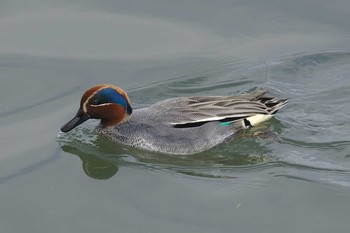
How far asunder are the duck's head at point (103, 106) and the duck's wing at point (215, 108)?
0.44m

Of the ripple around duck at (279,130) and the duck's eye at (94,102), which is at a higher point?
the duck's eye at (94,102)

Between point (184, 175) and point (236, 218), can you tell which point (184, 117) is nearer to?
point (184, 175)

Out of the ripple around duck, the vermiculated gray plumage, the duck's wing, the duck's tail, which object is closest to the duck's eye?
the vermiculated gray plumage

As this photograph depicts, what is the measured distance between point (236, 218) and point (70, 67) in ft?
14.3

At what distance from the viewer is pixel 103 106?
10742 millimetres

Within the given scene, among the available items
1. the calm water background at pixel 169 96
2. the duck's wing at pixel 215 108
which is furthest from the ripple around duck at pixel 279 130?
the duck's wing at pixel 215 108

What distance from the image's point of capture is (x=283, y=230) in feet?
28.5

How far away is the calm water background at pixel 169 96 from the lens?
9.14 metres

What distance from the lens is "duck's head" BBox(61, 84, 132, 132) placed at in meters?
10.6

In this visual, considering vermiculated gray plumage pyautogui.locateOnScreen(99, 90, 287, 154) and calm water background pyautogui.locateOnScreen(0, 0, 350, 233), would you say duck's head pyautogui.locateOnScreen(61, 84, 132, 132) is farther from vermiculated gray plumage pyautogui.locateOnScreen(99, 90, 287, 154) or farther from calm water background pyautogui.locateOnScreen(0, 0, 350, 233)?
calm water background pyautogui.locateOnScreen(0, 0, 350, 233)

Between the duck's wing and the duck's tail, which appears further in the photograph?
the duck's tail

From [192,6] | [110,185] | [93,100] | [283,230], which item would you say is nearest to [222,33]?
[192,6]

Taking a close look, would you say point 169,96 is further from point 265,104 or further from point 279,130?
point 279,130

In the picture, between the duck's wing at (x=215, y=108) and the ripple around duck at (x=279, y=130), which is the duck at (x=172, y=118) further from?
the ripple around duck at (x=279, y=130)
